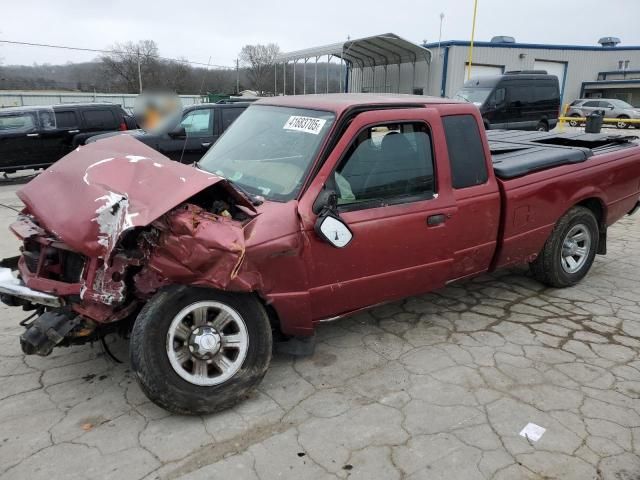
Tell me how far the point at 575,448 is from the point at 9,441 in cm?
306

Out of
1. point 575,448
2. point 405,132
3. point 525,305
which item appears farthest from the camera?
point 525,305

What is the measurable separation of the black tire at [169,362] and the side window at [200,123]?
25.6ft

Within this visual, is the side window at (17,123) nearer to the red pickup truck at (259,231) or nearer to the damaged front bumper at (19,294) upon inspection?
the red pickup truck at (259,231)

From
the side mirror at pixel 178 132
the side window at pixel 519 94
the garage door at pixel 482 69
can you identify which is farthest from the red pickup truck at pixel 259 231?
the garage door at pixel 482 69

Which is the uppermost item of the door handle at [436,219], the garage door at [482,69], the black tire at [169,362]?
the garage door at [482,69]

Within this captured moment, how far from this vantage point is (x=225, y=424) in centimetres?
285

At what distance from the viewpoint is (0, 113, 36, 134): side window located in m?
12.1

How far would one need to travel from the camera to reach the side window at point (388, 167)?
3281mm

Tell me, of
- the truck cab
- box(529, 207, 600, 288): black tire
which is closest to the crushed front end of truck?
box(529, 207, 600, 288): black tire

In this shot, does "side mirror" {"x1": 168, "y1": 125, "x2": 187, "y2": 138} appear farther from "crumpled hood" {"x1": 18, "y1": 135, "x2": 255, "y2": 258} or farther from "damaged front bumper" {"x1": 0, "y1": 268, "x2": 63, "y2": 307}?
"damaged front bumper" {"x1": 0, "y1": 268, "x2": 63, "y2": 307}

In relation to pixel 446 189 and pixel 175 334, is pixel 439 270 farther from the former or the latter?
pixel 175 334

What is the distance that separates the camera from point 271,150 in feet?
11.6

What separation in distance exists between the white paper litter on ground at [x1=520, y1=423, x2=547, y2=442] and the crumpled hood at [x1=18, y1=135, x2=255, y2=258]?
201 centimetres

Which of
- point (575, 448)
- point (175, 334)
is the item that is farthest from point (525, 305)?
point (175, 334)
